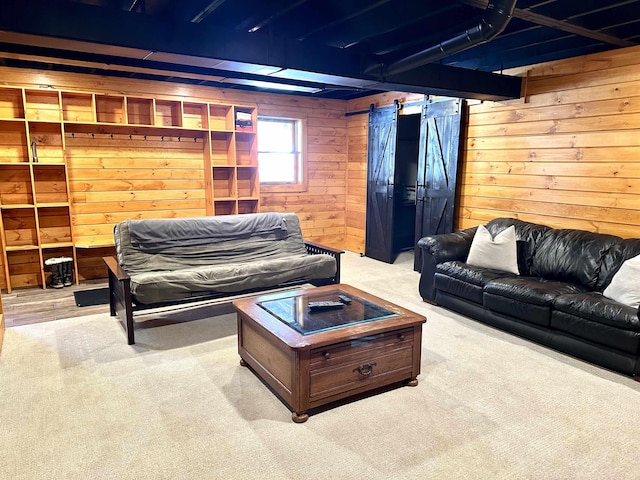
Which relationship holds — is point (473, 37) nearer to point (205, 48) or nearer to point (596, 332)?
point (205, 48)

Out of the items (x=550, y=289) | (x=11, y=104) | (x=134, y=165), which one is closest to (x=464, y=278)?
(x=550, y=289)

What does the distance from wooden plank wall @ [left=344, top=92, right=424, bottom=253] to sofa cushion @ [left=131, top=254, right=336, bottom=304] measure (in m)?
2.63

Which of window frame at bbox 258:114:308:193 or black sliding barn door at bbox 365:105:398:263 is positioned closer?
black sliding barn door at bbox 365:105:398:263

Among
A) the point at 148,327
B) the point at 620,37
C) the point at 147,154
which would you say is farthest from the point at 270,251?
the point at 620,37

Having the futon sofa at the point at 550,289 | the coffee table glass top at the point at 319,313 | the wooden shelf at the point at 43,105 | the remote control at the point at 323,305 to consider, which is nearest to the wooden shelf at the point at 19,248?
the wooden shelf at the point at 43,105

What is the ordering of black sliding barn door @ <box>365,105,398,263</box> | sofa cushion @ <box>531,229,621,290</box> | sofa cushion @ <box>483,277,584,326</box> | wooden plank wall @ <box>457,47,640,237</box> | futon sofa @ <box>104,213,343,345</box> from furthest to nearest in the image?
black sliding barn door @ <box>365,105,398,263</box> → wooden plank wall @ <box>457,47,640,237</box> → sofa cushion @ <box>531,229,621,290</box> → futon sofa @ <box>104,213,343,345</box> → sofa cushion @ <box>483,277,584,326</box>

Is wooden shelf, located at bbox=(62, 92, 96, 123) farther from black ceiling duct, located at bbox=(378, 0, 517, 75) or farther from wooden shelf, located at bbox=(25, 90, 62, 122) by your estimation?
black ceiling duct, located at bbox=(378, 0, 517, 75)

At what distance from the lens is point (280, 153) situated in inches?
250

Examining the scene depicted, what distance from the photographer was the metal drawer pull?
2.46m

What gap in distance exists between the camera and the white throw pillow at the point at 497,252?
3902 millimetres

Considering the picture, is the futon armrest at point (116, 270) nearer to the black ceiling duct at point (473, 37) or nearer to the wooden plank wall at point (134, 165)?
the wooden plank wall at point (134, 165)

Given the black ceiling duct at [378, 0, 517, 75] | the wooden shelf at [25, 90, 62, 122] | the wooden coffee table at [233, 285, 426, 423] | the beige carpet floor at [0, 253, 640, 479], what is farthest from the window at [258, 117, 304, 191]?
the wooden coffee table at [233, 285, 426, 423]

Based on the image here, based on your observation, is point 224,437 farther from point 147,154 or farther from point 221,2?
point 147,154

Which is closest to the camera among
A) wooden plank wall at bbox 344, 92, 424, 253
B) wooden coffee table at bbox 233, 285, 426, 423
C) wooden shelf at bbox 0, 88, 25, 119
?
wooden coffee table at bbox 233, 285, 426, 423
